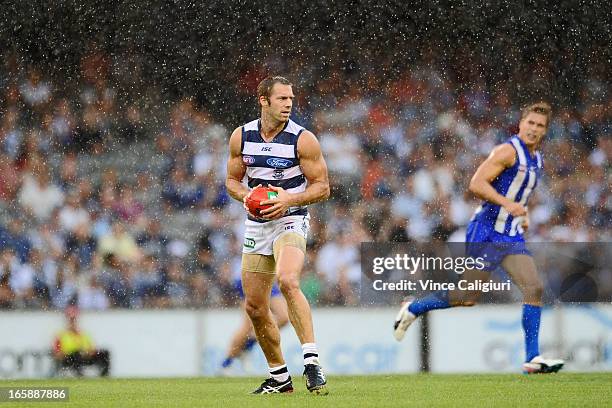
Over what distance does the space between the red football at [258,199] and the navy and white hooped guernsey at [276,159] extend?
21 cm

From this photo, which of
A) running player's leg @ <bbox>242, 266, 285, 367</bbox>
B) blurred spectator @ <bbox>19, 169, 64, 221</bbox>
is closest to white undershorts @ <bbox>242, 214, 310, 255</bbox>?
running player's leg @ <bbox>242, 266, 285, 367</bbox>

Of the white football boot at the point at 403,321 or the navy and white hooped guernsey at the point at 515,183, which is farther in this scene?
the white football boot at the point at 403,321

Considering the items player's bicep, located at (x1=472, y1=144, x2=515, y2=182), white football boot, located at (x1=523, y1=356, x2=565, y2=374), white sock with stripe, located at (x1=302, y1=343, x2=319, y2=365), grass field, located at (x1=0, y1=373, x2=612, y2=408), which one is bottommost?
grass field, located at (x1=0, y1=373, x2=612, y2=408)

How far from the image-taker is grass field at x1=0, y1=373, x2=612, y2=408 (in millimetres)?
6063

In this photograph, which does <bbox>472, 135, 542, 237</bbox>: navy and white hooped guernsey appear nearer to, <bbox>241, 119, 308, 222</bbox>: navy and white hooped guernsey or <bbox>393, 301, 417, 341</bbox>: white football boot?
<bbox>393, 301, 417, 341</bbox>: white football boot

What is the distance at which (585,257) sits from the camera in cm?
1162

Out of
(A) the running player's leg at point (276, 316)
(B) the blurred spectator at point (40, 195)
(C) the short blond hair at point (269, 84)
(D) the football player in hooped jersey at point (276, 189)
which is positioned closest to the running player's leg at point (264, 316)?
(D) the football player in hooped jersey at point (276, 189)

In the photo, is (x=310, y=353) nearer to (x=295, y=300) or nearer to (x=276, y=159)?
(x=295, y=300)

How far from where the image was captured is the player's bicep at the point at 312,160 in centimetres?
669

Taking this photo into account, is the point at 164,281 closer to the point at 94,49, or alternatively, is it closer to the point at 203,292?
the point at 203,292

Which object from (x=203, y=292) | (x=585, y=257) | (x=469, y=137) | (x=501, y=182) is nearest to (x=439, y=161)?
(x=469, y=137)

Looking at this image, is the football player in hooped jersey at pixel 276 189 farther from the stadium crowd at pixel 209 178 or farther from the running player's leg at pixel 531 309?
the stadium crowd at pixel 209 178

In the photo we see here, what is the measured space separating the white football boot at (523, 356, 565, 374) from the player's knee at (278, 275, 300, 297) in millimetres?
2682

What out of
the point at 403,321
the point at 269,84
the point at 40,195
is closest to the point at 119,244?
the point at 40,195
